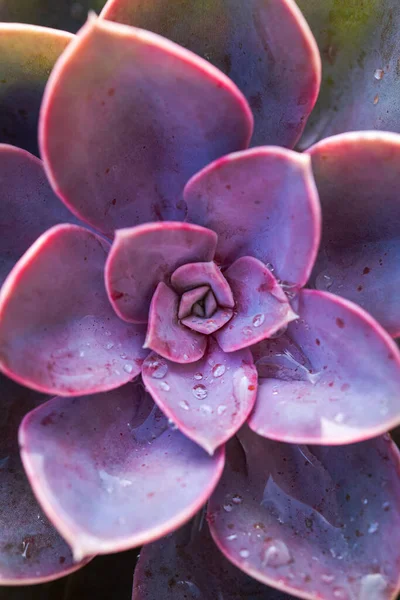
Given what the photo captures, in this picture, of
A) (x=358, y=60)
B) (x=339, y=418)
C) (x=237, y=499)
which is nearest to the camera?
(x=339, y=418)

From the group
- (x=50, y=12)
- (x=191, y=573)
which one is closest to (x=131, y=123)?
(x=50, y=12)

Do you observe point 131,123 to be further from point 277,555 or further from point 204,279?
point 277,555

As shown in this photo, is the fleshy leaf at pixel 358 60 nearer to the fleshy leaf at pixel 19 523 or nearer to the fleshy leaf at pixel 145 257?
the fleshy leaf at pixel 145 257

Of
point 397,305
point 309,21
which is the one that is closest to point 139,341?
point 397,305

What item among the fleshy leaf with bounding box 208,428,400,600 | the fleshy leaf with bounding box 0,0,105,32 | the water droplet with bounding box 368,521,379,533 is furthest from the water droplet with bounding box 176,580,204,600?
the fleshy leaf with bounding box 0,0,105,32

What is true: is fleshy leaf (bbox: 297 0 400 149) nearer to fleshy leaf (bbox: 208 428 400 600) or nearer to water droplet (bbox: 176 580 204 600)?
fleshy leaf (bbox: 208 428 400 600)
